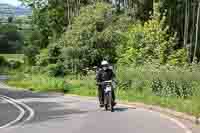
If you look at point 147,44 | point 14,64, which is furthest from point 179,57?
point 14,64

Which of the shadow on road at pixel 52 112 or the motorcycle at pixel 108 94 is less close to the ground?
the motorcycle at pixel 108 94

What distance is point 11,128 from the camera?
16219 millimetres

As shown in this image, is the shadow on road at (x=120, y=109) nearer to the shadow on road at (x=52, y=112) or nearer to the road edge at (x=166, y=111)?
the road edge at (x=166, y=111)

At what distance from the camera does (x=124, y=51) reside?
46656 mm

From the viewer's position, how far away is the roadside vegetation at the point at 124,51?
87.2 ft

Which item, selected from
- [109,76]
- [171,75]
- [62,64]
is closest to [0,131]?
[109,76]

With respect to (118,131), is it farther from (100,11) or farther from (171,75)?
(100,11)

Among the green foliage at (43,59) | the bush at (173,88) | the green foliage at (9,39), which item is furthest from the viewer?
the green foliage at (9,39)

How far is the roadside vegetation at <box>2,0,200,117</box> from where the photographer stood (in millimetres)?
26594

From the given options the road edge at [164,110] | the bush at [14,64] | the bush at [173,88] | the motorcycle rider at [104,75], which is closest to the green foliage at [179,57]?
the bush at [173,88]

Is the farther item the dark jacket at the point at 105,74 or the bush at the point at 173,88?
the bush at the point at 173,88

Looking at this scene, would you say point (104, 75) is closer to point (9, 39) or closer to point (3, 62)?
point (3, 62)

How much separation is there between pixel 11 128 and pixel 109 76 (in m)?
6.37

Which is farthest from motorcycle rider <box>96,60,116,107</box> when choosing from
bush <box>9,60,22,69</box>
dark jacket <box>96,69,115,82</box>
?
bush <box>9,60,22,69</box>
